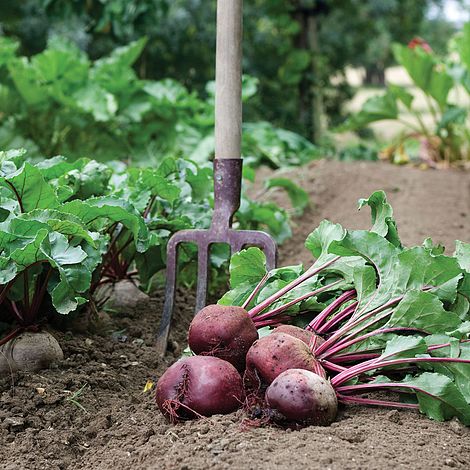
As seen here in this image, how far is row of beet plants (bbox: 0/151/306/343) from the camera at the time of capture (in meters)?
2.09

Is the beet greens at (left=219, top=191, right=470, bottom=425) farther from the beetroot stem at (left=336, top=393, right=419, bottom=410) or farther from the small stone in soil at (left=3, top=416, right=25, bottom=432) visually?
the small stone in soil at (left=3, top=416, right=25, bottom=432)

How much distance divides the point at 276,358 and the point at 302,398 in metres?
0.15

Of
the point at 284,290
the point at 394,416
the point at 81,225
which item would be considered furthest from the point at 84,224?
the point at 394,416

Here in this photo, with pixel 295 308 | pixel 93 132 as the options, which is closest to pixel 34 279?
pixel 295 308

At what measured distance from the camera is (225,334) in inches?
78.4

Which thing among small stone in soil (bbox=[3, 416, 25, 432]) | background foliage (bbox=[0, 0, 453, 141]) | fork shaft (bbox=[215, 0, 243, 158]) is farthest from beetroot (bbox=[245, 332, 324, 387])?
background foliage (bbox=[0, 0, 453, 141])

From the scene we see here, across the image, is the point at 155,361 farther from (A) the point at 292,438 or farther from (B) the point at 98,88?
(B) the point at 98,88

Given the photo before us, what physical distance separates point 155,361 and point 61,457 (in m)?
0.64

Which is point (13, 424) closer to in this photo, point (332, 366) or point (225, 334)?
point (225, 334)

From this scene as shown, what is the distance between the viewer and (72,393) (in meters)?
2.21

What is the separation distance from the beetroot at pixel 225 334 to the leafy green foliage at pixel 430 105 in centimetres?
495

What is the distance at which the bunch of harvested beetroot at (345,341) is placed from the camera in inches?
73.4

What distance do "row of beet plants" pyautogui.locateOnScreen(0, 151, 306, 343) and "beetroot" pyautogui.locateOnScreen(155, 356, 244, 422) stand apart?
15.6 inches

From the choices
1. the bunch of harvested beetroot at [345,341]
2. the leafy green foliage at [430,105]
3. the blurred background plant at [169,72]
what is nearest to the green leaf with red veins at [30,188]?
the bunch of harvested beetroot at [345,341]
